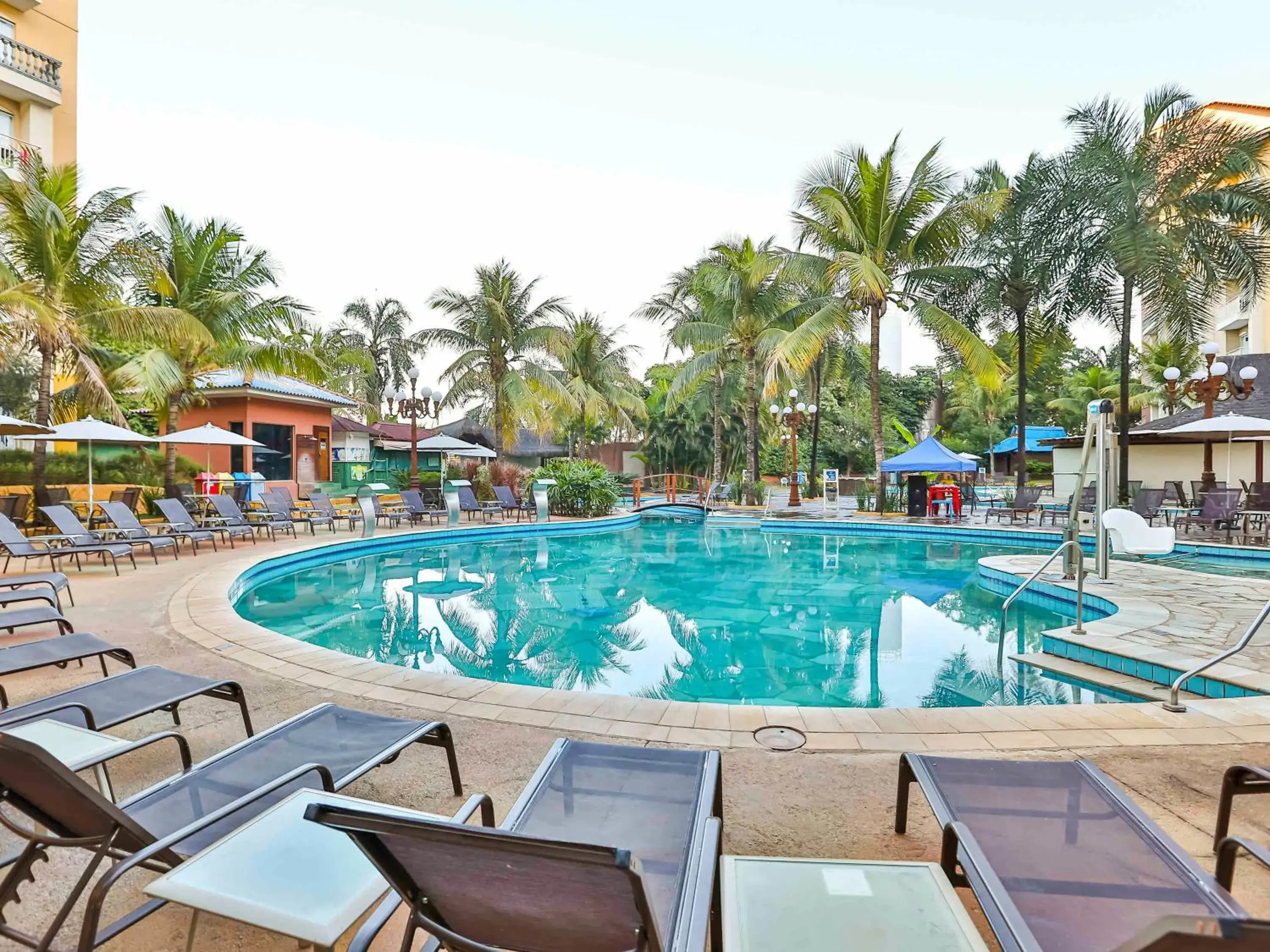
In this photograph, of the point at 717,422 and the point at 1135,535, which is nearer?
the point at 1135,535

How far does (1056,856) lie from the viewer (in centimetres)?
190

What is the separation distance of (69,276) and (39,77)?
10.2 meters

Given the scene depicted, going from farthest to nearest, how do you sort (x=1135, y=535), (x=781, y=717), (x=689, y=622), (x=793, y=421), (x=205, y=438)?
(x=793, y=421) → (x=205, y=438) → (x=689, y=622) → (x=1135, y=535) → (x=781, y=717)

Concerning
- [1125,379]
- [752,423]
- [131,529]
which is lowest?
[131,529]

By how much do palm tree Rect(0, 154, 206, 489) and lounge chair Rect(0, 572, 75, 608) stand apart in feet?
22.5

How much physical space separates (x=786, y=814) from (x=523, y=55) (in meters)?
17.9

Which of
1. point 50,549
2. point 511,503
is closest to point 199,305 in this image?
point 50,549

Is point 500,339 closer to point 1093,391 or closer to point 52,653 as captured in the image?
point 52,653

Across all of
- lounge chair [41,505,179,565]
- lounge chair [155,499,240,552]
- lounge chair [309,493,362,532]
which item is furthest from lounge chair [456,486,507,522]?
lounge chair [41,505,179,565]

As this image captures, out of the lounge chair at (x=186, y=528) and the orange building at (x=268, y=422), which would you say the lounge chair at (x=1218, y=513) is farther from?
the orange building at (x=268, y=422)

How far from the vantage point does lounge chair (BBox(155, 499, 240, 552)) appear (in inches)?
414

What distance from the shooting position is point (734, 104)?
17.3m

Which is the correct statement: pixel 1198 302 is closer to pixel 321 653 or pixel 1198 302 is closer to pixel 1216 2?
pixel 1216 2

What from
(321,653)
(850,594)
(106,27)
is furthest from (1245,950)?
(106,27)
